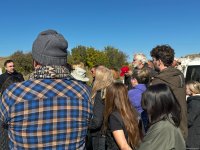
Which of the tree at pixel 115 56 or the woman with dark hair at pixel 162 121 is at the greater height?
the tree at pixel 115 56

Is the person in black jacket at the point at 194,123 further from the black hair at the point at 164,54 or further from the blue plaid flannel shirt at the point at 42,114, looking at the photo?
the blue plaid flannel shirt at the point at 42,114

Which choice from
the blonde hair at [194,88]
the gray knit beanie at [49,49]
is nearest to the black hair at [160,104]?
the gray knit beanie at [49,49]

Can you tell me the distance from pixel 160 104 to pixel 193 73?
6057mm

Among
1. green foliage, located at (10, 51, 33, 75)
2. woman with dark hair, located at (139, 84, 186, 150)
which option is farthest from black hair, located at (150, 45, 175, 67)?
green foliage, located at (10, 51, 33, 75)

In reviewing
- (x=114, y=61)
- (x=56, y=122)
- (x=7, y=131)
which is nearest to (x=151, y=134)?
(x=56, y=122)

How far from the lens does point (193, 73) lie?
8641mm

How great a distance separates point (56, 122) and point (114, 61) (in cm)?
4843

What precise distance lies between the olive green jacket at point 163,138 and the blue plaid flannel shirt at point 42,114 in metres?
0.70

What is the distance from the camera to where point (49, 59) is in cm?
228

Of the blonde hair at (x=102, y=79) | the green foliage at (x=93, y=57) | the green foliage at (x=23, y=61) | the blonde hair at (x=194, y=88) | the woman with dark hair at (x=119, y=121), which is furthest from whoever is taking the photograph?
the green foliage at (x=93, y=57)

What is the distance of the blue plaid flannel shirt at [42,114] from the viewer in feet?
7.06

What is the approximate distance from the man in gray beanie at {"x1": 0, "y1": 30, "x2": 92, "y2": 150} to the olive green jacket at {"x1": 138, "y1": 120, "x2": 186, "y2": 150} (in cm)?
63

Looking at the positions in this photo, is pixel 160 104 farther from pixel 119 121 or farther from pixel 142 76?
pixel 142 76

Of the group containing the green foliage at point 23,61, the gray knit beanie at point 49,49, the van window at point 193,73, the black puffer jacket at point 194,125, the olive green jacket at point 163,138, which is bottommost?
the black puffer jacket at point 194,125
